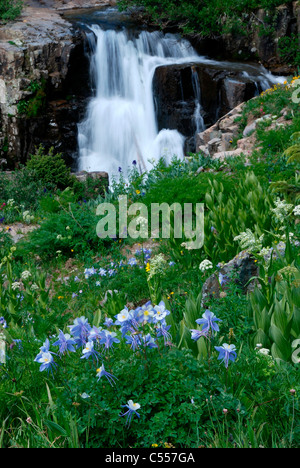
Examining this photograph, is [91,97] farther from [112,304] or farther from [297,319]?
[297,319]

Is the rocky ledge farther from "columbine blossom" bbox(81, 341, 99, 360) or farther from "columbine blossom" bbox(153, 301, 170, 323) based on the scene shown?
"columbine blossom" bbox(81, 341, 99, 360)

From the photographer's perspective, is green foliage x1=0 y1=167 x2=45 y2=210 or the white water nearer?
green foliage x1=0 y1=167 x2=45 y2=210

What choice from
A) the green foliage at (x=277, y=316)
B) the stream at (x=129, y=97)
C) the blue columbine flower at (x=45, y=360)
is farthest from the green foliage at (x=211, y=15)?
the blue columbine flower at (x=45, y=360)

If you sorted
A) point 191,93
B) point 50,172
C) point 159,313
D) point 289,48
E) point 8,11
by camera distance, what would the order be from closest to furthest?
1. point 159,313
2. point 50,172
3. point 191,93
4. point 289,48
5. point 8,11

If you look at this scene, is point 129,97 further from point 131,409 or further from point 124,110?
point 131,409

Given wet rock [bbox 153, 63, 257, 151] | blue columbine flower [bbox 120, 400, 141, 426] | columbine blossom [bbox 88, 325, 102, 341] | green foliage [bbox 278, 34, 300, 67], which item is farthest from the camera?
green foliage [bbox 278, 34, 300, 67]

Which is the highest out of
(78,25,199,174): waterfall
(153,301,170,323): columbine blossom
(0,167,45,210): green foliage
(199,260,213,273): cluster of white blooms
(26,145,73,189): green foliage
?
(78,25,199,174): waterfall

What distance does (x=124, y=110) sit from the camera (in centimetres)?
1256

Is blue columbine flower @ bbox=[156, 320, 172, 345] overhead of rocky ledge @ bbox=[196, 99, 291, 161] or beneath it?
beneath

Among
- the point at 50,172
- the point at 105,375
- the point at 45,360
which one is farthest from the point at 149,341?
the point at 50,172

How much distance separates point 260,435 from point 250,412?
0.31 feet

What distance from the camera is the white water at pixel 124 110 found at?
40.0 ft

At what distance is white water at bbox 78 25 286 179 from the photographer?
12180 millimetres

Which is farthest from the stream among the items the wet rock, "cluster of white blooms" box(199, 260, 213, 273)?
"cluster of white blooms" box(199, 260, 213, 273)
